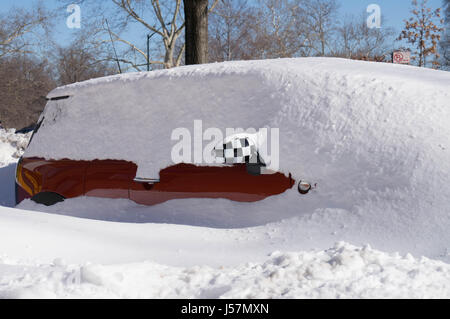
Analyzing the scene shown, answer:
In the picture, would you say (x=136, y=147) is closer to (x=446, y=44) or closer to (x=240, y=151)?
(x=240, y=151)

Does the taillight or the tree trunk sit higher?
the tree trunk

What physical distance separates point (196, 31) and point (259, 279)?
23.0 feet

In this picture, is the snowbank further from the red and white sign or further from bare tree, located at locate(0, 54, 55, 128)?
bare tree, located at locate(0, 54, 55, 128)

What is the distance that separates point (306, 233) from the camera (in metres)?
2.72

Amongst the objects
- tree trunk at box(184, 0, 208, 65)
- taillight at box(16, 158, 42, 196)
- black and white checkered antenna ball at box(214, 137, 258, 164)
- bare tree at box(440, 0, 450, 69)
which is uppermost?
bare tree at box(440, 0, 450, 69)

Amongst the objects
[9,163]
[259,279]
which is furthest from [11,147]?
[259,279]

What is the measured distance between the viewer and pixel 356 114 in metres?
2.94

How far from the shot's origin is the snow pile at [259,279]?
1.96 metres

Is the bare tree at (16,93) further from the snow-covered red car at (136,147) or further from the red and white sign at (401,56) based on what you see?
the snow-covered red car at (136,147)

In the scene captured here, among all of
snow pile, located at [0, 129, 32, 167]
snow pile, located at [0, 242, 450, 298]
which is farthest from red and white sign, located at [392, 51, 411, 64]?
snow pile, located at [0, 129, 32, 167]

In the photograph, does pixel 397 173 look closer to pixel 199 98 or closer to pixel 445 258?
pixel 445 258

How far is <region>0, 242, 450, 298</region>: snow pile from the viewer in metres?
1.96

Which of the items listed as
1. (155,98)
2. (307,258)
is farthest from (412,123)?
(155,98)
